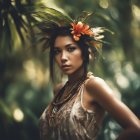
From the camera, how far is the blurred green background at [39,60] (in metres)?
4.93

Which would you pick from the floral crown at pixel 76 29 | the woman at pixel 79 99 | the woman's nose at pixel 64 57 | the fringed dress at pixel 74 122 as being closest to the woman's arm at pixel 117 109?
the woman at pixel 79 99

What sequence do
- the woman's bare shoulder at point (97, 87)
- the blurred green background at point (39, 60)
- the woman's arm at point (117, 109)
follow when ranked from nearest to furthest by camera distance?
the woman's arm at point (117, 109)
the woman's bare shoulder at point (97, 87)
the blurred green background at point (39, 60)

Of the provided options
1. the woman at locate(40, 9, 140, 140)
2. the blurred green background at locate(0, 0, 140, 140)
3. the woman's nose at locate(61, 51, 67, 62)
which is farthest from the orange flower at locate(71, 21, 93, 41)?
the blurred green background at locate(0, 0, 140, 140)

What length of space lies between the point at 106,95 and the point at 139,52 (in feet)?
15.6

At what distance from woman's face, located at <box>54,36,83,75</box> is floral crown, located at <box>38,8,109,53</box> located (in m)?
0.06

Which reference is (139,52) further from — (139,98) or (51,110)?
(51,110)

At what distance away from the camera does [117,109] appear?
12.8 ft

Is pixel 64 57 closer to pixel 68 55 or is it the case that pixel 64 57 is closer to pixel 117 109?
pixel 68 55

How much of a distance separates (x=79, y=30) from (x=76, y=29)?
23 millimetres

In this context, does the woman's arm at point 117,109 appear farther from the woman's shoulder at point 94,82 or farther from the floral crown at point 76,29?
the floral crown at point 76,29

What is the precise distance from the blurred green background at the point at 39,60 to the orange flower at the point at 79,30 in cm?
27

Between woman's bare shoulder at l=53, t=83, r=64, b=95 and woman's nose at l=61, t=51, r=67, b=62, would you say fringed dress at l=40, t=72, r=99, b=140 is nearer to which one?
woman's nose at l=61, t=51, r=67, b=62

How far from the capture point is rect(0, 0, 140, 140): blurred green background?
16.2 feet

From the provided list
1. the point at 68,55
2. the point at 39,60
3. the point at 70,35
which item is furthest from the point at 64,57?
the point at 39,60
